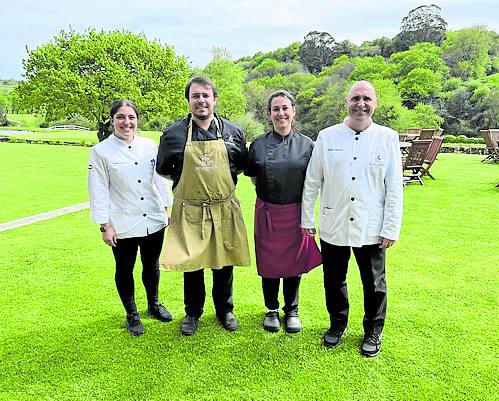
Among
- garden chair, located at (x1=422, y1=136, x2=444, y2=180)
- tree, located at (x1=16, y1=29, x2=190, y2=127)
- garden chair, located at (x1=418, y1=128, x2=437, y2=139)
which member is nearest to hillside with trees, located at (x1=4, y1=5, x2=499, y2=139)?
tree, located at (x1=16, y1=29, x2=190, y2=127)

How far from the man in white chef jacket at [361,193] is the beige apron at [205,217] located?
21.5 inches

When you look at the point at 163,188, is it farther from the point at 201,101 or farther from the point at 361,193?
the point at 361,193

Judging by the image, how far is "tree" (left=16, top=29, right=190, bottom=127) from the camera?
82.2 ft

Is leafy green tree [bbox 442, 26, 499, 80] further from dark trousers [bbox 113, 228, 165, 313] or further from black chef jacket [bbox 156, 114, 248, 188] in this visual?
dark trousers [bbox 113, 228, 165, 313]

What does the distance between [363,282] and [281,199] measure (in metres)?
0.79

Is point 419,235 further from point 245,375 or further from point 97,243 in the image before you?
point 97,243

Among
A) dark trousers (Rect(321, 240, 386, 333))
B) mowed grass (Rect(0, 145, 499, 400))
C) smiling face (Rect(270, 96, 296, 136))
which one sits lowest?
mowed grass (Rect(0, 145, 499, 400))

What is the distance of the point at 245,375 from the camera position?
265 centimetres

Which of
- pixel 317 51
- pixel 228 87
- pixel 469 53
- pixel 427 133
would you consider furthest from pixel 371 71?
pixel 427 133

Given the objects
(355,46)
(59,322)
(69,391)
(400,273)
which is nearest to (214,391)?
(69,391)

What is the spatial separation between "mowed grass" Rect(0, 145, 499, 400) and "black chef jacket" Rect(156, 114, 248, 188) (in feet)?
4.00

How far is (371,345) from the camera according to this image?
9.34 feet

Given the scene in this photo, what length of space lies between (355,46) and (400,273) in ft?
259

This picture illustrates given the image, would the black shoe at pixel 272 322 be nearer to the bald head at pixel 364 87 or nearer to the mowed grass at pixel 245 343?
the mowed grass at pixel 245 343
